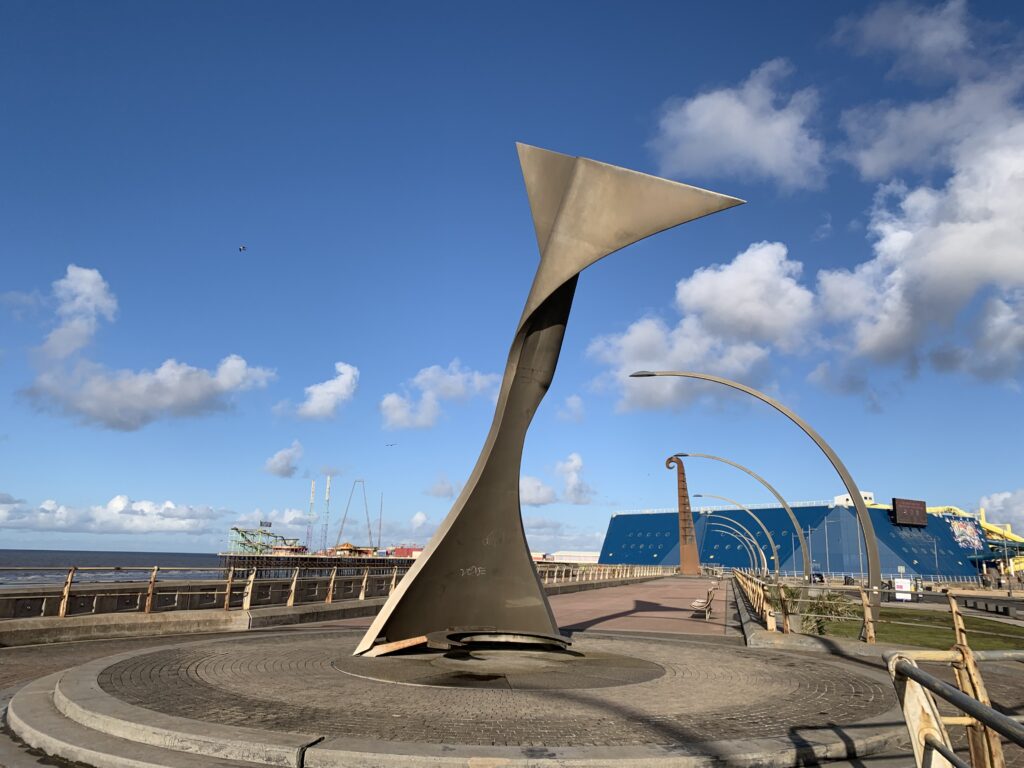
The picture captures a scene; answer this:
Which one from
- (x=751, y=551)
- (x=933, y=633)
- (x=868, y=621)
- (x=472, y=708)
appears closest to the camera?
(x=472, y=708)

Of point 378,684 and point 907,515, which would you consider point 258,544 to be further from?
point 378,684

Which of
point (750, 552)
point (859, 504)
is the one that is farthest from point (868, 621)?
point (750, 552)

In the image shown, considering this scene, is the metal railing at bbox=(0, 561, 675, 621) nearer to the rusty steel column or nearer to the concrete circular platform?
the concrete circular platform

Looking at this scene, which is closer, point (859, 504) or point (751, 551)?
point (859, 504)

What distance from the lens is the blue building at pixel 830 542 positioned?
94.7 metres

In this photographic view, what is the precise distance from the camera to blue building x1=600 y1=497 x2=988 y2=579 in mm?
94688

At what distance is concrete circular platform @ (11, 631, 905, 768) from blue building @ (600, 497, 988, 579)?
3216 inches

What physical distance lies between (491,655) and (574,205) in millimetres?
6694

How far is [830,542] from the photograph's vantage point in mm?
99062

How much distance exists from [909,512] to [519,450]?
341 ft

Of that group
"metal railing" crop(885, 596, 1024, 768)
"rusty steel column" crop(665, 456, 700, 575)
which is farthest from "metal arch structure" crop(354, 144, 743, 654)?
"rusty steel column" crop(665, 456, 700, 575)

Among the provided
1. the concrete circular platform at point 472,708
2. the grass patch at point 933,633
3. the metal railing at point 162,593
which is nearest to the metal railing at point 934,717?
the concrete circular platform at point 472,708

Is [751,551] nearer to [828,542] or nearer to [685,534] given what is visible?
[685,534]

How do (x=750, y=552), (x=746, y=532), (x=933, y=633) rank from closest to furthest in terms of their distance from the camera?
1. (x=933, y=633)
2. (x=750, y=552)
3. (x=746, y=532)
